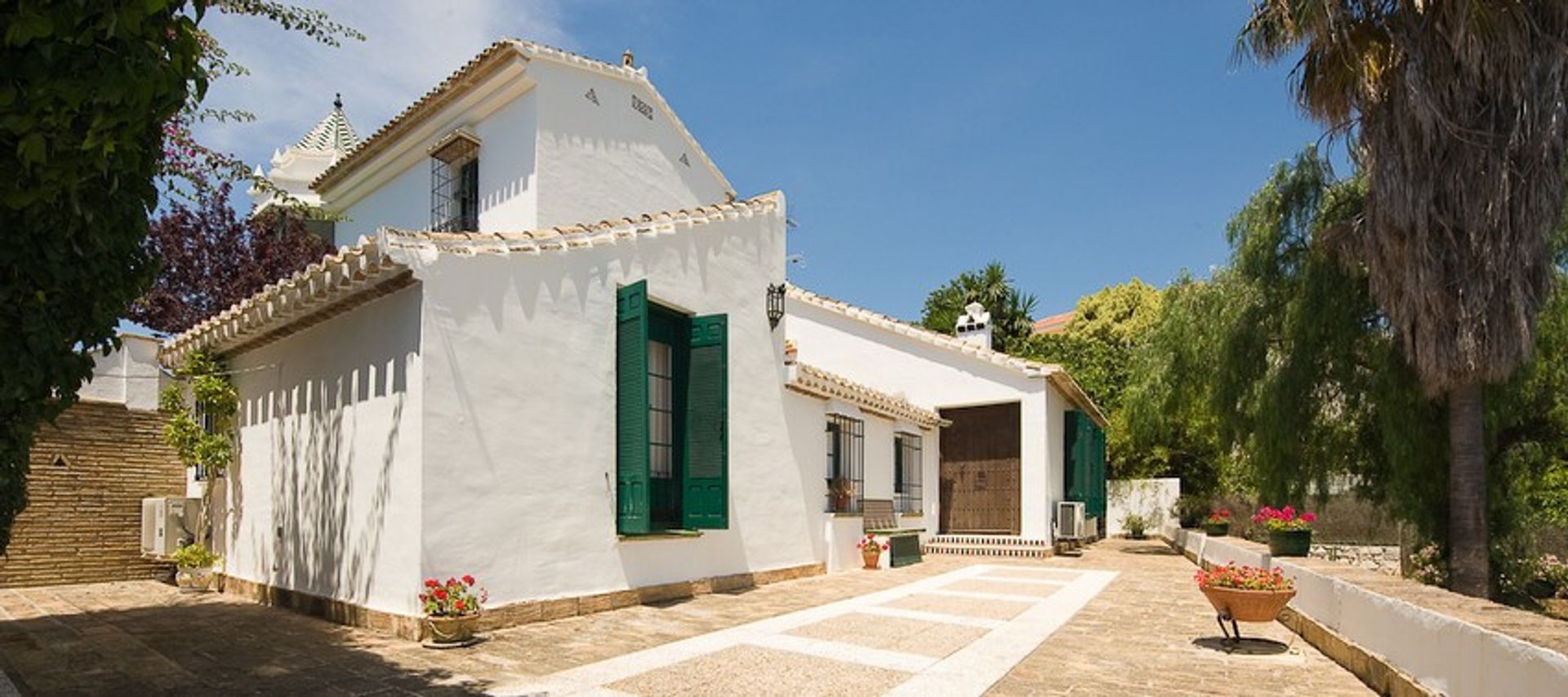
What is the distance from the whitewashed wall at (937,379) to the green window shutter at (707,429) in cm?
957

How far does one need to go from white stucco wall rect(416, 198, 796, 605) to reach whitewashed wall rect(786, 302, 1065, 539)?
875 centimetres

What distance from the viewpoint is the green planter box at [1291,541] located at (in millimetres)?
11812

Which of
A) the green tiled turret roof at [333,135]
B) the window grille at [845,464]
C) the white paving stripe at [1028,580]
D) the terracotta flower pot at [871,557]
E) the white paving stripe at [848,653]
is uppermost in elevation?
the green tiled turret roof at [333,135]

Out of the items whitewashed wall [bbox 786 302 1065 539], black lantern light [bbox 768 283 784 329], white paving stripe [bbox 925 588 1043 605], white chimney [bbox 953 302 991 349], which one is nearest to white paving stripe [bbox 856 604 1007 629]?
white paving stripe [bbox 925 588 1043 605]

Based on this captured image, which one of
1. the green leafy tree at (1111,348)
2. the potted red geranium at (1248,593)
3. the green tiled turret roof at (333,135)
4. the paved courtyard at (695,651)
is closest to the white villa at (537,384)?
the paved courtyard at (695,651)

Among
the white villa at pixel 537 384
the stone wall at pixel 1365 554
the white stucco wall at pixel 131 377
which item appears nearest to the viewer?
the white villa at pixel 537 384

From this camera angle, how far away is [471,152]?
13.8 metres

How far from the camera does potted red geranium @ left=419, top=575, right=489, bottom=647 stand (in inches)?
282

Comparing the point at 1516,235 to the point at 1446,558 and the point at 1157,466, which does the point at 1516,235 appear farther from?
the point at 1157,466

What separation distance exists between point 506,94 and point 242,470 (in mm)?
6290

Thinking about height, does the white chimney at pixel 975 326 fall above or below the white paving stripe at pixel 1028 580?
above

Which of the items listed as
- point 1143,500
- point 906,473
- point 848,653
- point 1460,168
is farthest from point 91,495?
point 1143,500

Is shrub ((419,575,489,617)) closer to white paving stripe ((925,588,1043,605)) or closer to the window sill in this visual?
the window sill

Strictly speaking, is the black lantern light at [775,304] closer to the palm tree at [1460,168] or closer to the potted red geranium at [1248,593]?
the potted red geranium at [1248,593]
